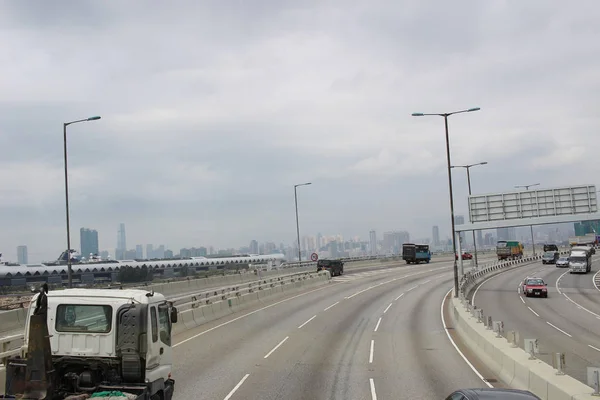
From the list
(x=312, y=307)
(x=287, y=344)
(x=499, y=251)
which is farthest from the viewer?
(x=499, y=251)

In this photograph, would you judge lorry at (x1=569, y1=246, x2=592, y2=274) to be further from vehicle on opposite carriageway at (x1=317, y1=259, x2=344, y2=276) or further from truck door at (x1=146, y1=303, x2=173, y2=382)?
truck door at (x1=146, y1=303, x2=173, y2=382)

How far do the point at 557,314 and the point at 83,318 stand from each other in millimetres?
35473

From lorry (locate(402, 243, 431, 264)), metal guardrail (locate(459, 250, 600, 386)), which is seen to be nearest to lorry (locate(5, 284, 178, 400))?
metal guardrail (locate(459, 250, 600, 386))

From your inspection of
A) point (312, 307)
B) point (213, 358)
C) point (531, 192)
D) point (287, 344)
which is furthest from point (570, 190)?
point (213, 358)

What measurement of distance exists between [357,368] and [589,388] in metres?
8.11

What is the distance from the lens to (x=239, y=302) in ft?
124

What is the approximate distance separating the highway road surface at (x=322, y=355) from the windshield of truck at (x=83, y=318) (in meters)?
4.89

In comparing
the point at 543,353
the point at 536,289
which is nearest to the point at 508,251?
the point at 536,289

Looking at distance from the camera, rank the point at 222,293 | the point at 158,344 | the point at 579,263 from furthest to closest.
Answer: the point at 579,263, the point at 222,293, the point at 158,344

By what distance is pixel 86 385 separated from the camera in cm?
1034

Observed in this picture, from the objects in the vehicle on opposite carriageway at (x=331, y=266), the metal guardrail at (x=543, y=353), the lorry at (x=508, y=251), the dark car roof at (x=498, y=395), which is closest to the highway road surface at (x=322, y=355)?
the metal guardrail at (x=543, y=353)

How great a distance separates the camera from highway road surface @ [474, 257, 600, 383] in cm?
2367

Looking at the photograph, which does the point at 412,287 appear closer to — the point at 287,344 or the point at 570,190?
the point at 570,190

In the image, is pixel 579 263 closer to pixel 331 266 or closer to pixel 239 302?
pixel 331 266
